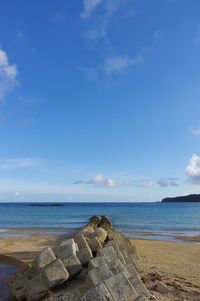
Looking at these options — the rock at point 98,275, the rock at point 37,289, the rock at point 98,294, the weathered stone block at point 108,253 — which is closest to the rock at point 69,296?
the rock at point 98,275

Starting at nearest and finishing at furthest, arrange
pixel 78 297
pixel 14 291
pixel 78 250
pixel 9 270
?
pixel 78 297
pixel 14 291
pixel 78 250
pixel 9 270

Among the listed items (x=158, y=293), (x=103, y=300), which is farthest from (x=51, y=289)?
(x=158, y=293)

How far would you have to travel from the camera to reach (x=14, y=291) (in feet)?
28.4

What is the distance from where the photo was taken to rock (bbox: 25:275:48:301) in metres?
8.13

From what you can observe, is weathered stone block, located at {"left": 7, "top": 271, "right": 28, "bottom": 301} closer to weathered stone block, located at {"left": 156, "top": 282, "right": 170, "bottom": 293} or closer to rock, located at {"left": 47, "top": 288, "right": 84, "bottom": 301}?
rock, located at {"left": 47, "top": 288, "right": 84, "bottom": 301}

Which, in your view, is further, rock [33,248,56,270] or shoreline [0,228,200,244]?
shoreline [0,228,200,244]

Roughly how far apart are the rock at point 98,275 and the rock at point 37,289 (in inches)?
41.0

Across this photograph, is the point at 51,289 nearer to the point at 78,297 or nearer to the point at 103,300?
the point at 78,297

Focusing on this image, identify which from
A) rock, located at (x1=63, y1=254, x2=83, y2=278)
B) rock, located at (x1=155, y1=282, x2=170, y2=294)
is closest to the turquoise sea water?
rock, located at (x1=155, y1=282, x2=170, y2=294)

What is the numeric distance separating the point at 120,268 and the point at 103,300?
1.11m

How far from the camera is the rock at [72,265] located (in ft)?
28.0

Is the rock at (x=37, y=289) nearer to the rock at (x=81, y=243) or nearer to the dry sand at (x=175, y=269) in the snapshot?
the rock at (x=81, y=243)

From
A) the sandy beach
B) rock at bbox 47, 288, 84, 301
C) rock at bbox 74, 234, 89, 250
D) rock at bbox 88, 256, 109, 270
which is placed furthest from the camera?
the sandy beach

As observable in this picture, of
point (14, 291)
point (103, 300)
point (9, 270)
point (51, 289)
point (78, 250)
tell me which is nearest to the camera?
point (103, 300)
